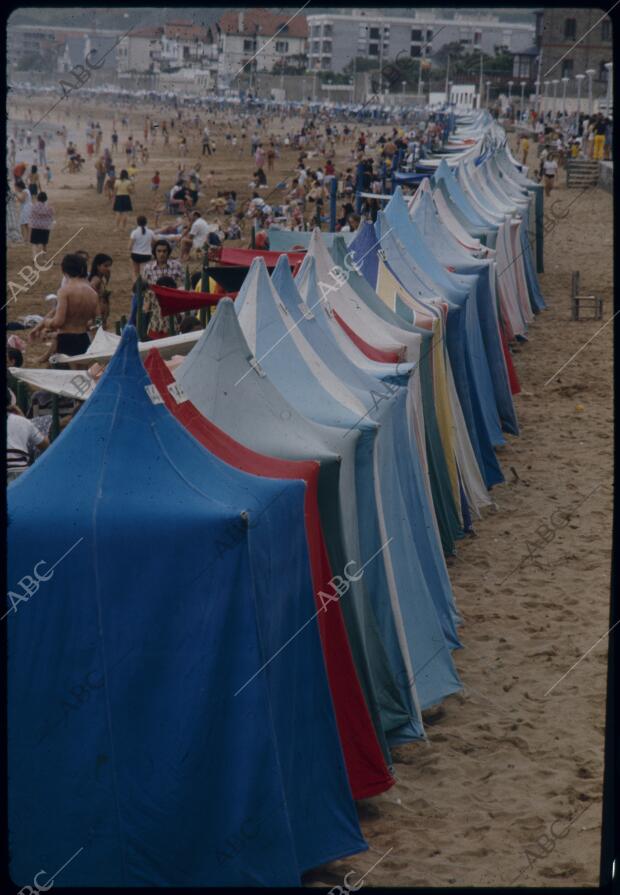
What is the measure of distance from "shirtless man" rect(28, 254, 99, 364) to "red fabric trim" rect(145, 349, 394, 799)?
15.6 ft

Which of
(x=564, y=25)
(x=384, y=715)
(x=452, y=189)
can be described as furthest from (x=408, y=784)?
(x=564, y=25)

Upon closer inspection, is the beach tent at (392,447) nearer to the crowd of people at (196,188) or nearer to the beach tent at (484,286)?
the crowd of people at (196,188)

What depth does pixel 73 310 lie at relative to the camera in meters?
9.94

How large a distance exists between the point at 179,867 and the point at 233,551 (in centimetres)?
113

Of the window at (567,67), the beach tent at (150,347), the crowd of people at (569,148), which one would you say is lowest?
the beach tent at (150,347)

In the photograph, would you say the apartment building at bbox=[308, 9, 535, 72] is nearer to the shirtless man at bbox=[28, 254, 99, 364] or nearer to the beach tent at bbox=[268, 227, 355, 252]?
the beach tent at bbox=[268, 227, 355, 252]

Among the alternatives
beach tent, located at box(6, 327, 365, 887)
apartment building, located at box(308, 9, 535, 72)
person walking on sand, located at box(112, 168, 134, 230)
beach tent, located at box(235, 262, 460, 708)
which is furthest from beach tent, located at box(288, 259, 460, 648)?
apartment building, located at box(308, 9, 535, 72)

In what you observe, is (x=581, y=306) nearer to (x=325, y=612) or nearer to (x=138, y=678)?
(x=325, y=612)

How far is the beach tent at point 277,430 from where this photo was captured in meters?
5.54

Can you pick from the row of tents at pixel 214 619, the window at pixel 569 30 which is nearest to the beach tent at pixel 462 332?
the row of tents at pixel 214 619

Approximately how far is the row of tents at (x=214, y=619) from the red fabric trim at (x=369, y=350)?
34.4 inches

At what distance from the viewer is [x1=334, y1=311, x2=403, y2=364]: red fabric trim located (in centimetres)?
770

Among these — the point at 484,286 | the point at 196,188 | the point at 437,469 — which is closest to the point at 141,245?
the point at 484,286

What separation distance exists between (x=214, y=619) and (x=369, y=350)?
350cm
